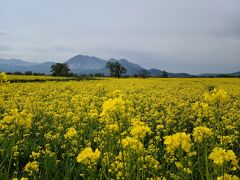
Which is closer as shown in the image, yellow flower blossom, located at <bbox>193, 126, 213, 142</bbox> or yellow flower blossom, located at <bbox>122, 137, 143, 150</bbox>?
yellow flower blossom, located at <bbox>122, 137, 143, 150</bbox>

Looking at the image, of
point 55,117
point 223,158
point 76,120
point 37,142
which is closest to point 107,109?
point 223,158

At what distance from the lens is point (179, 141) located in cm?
333

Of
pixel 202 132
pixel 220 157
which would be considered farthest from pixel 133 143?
pixel 220 157

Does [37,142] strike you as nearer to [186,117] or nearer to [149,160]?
[149,160]

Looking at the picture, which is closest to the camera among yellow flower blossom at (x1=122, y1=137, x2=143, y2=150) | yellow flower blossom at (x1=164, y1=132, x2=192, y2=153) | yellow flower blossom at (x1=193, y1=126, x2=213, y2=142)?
yellow flower blossom at (x1=164, y1=132, x2=192, y2=153)

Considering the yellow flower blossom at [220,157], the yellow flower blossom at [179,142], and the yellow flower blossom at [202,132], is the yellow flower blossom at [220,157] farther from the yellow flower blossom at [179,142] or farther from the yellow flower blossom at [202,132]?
the yellow flower blossom at [202,132]

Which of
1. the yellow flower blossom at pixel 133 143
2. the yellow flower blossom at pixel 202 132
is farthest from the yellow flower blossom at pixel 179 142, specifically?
the yellow flower blossom at pixel 202 132

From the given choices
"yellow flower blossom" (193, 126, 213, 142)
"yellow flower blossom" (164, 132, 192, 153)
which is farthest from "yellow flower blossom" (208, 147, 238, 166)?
"yellow flower blossom" (193, 126, 213, 142)

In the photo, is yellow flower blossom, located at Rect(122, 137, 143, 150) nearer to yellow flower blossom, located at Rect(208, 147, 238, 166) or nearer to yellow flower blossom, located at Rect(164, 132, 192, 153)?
yellow flower blossom, located at Rect(164, 132, 192, 153)

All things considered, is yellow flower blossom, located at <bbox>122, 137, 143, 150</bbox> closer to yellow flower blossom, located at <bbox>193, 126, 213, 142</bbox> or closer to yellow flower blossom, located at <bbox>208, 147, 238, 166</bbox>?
yellow flower blossom, located at <bbox>193, 126, 213, 142</bbox>

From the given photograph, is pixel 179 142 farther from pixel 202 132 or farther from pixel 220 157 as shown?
pixel 202 132

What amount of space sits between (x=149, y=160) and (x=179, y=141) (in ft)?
5.59

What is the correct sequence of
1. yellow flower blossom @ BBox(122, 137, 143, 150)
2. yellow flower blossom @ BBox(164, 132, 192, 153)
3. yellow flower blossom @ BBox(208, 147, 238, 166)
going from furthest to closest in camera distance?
yellow flower blossom @ BBox(122, 137, 143, 150), yellow flower blossom @ BBox(164, 132, 192, 153), yellow flower blossom @ BBox(208, 147, 238, 166)

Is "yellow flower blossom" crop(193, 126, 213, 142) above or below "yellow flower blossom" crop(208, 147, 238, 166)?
above
